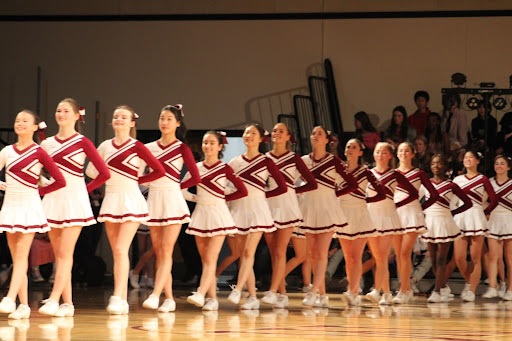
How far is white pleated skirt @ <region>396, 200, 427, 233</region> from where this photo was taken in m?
9.52

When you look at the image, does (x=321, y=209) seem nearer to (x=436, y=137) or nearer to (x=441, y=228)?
(x=441, y=228)

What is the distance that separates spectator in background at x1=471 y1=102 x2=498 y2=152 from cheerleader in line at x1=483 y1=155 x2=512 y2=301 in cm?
183

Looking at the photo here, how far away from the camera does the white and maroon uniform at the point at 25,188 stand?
6645 millimetres

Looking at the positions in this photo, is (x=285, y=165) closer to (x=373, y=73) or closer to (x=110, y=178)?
(x=110, y=178)

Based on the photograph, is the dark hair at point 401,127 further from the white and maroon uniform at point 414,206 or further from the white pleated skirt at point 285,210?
the white pleated skirt at point 285,210

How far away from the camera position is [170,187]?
7.64m

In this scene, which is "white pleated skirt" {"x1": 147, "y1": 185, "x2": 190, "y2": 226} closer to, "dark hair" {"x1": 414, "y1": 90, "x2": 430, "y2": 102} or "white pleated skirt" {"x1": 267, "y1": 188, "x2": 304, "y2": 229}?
"white pleated skirt" {"x1": 267, "y1": 188, "x2": 304, "y2": 229}

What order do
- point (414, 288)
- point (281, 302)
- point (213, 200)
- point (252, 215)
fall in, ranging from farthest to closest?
1. point (414, 288)
2. point (281, 302)
3. point (252, 215)
4. point (213, 200)

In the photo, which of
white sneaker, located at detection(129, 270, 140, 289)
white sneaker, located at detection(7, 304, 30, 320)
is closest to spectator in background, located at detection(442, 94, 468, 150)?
white sneaker, located at detection(129, 270, 140, 289)

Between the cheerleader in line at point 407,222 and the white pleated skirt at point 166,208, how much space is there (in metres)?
2.69

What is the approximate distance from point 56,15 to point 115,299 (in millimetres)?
8197

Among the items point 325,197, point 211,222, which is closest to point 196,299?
point 211,222

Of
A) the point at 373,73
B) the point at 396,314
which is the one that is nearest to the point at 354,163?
the point at 396,314

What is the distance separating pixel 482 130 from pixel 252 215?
18.4 ft
